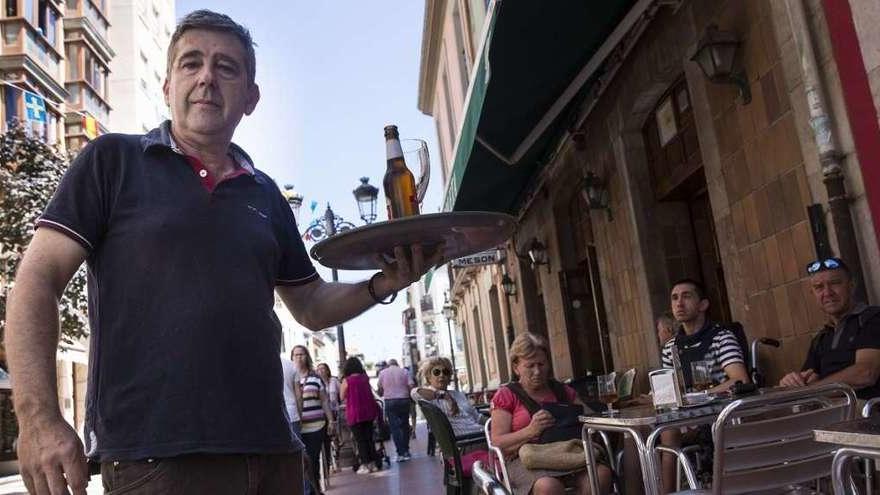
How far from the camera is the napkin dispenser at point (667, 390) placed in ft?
12.0

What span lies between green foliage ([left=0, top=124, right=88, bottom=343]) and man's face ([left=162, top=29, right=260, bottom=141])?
10679 millimetres

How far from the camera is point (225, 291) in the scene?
169 centimetres

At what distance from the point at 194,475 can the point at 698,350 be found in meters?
4.36

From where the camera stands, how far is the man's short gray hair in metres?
1.88

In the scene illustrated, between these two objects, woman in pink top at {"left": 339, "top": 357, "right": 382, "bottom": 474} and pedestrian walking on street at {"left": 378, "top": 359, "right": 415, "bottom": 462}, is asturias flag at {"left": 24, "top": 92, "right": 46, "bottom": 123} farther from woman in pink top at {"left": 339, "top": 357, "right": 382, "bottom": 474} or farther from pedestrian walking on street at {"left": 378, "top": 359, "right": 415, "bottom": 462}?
pedestrian walking on street at {"left": 378, "top": 359, "right": 415, "bottom": 462}

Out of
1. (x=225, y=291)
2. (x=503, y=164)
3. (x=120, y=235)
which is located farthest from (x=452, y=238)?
(x=503, y=164)

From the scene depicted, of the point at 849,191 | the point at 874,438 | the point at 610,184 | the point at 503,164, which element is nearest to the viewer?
the point at 874,438

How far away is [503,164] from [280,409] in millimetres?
8517

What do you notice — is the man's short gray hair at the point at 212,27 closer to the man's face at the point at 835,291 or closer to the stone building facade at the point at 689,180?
the man's face at the point at 835,291

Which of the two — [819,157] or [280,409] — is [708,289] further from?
[280,409]

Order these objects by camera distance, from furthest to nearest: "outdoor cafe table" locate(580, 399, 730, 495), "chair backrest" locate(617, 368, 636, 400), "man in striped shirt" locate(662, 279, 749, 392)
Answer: "chair backrest" locate(617, 368, 636, 400), "man in striped shirt" locate(662, 279, 749, 392), "outdoor cafe table" locate(580, 399, 730, 495)

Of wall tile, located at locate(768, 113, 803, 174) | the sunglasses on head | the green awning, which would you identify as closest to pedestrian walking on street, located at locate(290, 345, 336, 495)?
the green awning

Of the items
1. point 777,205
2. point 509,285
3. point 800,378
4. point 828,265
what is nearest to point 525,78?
point 777,205

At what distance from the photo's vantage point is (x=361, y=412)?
37.7 feet
